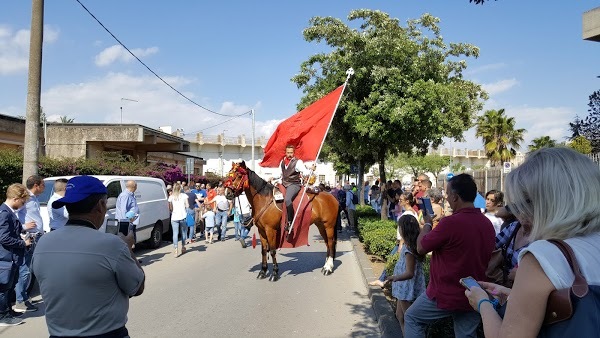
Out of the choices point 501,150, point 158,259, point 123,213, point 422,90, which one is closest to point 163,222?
point 158,259

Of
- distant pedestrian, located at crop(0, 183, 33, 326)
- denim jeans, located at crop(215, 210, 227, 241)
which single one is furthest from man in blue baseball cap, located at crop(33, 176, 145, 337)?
denim jeans, located at crop(215, 210, 227, 241)

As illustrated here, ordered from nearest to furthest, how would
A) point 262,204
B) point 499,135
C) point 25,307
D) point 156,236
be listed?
point 25,307 → point 262,204 → point 156,236 → point 499,135

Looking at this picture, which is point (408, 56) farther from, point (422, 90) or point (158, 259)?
point (158, 259)

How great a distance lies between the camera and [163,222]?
47.4ft

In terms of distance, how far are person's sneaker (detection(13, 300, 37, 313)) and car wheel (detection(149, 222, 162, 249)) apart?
637 cm

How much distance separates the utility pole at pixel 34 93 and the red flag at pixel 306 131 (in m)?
5.17

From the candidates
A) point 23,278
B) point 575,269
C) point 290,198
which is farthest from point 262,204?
point 575,269

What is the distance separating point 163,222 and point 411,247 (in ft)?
37.1

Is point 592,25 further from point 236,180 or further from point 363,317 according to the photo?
point 236,180

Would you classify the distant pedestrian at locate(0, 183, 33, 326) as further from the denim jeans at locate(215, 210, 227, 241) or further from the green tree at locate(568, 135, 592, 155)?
the green tree at locate(568, 135, 592, 155)

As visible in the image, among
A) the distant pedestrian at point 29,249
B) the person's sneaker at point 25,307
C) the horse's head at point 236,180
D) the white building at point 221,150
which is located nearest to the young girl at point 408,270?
the horse's head at point 236,180

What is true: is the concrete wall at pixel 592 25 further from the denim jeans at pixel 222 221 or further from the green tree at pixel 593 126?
the denim jeans at pixel 222 221

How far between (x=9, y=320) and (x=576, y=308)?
289 inches

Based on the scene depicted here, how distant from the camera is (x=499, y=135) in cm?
3897
